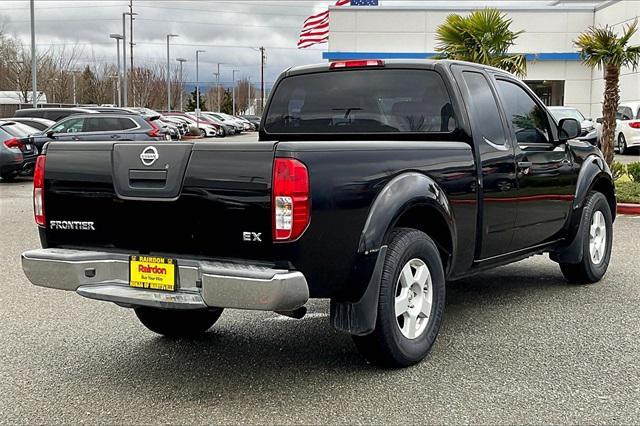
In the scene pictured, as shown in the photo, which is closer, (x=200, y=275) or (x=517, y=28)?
(x=200, y=275)

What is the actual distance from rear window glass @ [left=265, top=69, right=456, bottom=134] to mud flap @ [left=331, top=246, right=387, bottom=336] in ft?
5.07

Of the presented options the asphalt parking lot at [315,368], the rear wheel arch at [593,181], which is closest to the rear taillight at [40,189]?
the asphalt parking lot at [315,368]

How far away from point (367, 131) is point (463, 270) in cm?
126

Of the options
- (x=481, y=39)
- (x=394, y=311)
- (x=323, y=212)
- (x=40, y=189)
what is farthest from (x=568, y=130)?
(x=481, y=39)

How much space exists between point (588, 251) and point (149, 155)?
176 inches

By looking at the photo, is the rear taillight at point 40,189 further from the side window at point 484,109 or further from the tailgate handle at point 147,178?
the side window at point 484,109

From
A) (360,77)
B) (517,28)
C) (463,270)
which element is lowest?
(463,270)

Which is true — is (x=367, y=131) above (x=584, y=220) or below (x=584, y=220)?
above

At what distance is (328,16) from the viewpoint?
35594 millimetres

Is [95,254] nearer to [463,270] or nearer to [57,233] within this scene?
[57,233]

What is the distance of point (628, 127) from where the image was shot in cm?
2548

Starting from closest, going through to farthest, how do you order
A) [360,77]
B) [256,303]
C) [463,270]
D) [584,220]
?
[256,303]
[463,270]
[360,77]
[584,220]

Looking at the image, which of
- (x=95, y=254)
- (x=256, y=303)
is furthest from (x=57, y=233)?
(x=256, y=303)

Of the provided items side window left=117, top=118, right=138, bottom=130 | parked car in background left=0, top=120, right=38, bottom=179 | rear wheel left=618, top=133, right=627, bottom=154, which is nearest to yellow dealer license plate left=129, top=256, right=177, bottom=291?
parked car in background left=0, top=120, right=38, bottom=179
